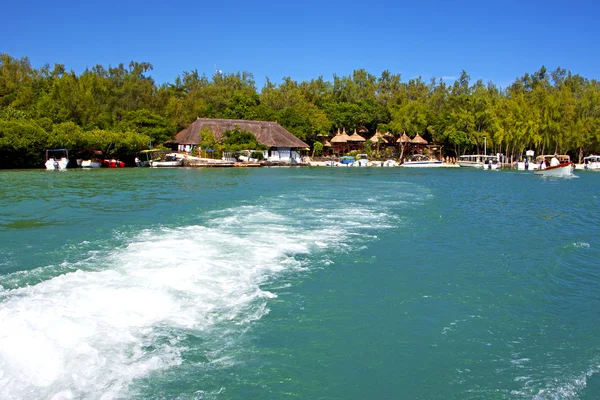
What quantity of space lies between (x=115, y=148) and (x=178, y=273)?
3600 centimetres

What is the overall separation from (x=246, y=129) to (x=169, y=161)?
10.1 m

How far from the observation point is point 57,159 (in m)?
37.2

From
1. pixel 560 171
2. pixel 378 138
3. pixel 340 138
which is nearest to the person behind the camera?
pixel 560 171

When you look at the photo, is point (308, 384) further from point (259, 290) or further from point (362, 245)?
point (362, 245)

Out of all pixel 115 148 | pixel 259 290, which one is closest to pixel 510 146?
pixel 115 148

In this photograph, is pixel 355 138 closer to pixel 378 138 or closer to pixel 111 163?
pixel 378 138

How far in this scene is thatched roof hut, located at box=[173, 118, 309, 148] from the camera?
155 feet

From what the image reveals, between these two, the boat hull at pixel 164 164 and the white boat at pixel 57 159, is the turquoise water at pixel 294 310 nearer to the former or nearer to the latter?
the white boat at pixel 57 159

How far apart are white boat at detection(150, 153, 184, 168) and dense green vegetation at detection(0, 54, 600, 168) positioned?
6.73 feet

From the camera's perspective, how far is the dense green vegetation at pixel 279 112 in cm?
3750

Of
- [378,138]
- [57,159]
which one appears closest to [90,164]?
[57,159]

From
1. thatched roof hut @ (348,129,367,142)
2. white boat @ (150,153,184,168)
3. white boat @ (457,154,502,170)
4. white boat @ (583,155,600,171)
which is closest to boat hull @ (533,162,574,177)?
white boat @ (457,154,502,170)

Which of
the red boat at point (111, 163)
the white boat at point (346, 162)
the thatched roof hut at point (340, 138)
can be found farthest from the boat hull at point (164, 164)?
the thatched roof hut at point (340, 138)

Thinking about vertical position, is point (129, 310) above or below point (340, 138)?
below
